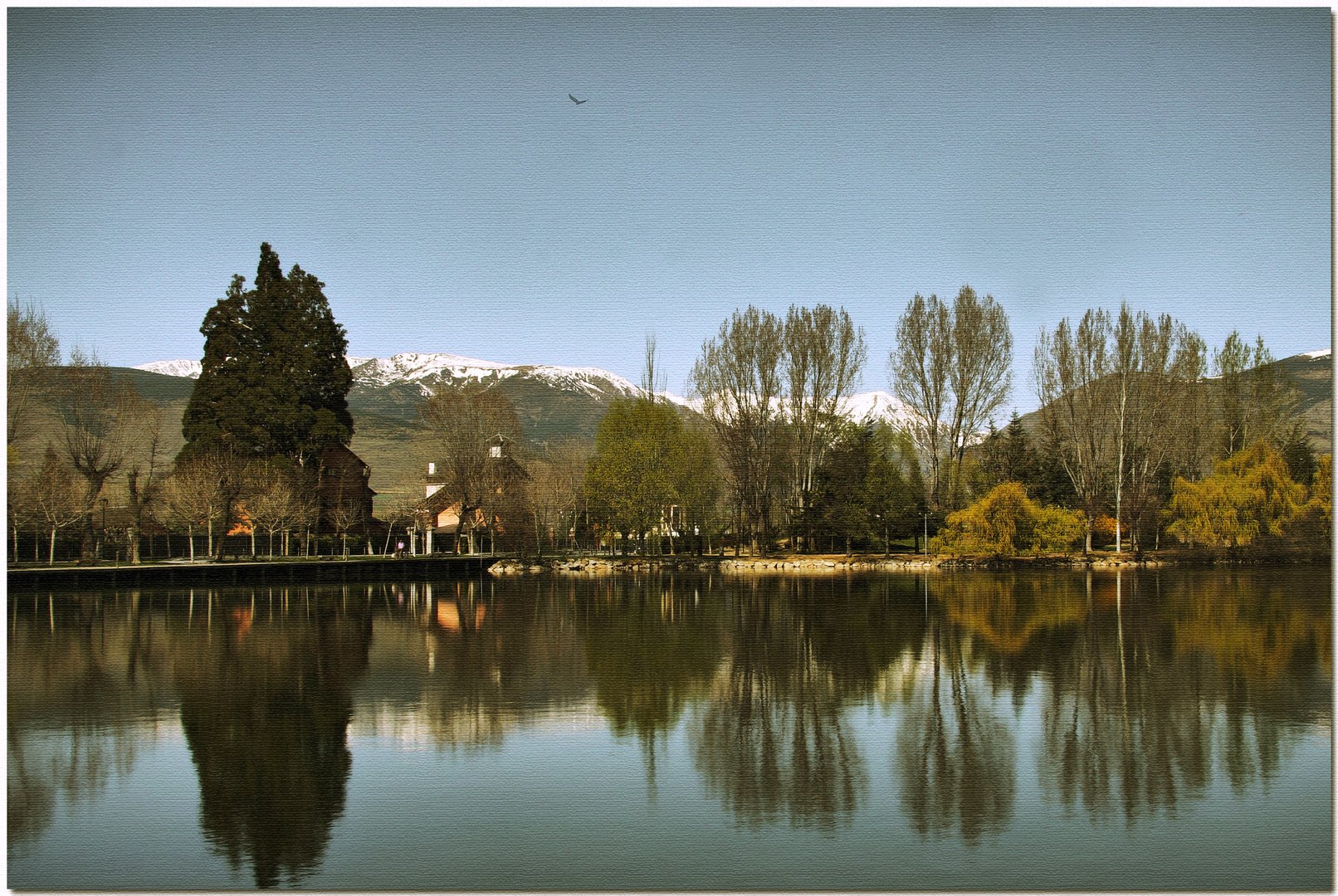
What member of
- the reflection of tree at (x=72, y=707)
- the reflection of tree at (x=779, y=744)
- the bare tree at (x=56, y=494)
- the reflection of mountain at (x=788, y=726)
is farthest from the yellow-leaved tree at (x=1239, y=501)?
the bare tree at (x=56, y=494)

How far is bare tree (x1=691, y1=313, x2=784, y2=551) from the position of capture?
32125mm

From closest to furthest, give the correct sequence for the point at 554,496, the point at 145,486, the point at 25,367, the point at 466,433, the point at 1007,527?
the point at 25,367 < the point at 145,486 < the point at 1007,527 < the point at 466,433 < the point at 554,496

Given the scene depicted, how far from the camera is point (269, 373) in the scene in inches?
1135

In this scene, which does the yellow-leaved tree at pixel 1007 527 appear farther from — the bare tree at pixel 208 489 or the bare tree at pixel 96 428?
the bare tree at pixel 96 428

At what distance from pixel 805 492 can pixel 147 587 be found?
65.5ft

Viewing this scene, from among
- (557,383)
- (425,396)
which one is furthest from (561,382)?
(425,396)

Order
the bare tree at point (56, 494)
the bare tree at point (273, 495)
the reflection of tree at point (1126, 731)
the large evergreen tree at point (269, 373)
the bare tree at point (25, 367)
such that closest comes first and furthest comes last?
1. the reflection of tree at point (1126, 731)
2. the bare tree at point (25, 367)
3. the bare tree at point (56, 494)
4. the bare tree at point (273, 495)
5. the large evergreen tree at point (269, 373)

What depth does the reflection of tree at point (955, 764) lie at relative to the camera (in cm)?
542

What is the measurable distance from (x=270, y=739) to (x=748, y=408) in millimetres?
27174

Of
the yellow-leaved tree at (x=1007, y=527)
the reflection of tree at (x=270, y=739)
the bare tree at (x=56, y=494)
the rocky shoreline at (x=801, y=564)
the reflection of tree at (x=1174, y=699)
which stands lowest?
the rocky shoreline at (x=801, y=564)

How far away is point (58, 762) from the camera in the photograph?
6.54m

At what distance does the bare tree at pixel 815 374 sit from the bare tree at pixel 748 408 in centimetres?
57

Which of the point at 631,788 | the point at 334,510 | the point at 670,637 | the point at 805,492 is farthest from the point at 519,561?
the point at 631,788

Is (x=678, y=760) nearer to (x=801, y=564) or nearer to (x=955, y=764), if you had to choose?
(x=955, y=764)
